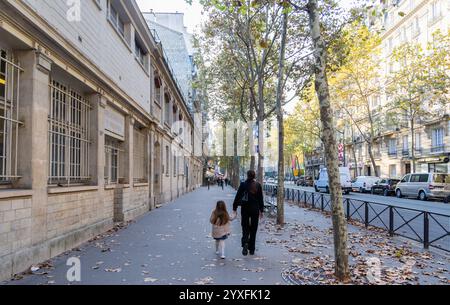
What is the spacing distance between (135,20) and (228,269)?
36.9 ft

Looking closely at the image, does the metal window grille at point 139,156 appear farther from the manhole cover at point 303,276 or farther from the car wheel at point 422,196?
the car wheel at point 422,196

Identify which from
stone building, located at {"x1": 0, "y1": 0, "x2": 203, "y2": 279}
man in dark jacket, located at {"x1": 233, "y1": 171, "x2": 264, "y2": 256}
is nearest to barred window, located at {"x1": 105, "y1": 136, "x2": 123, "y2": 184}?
stone building, located at {"x1": 0, "y1": 0, "x2": 203, "y2": 279}

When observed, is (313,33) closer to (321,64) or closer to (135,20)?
(321,64)

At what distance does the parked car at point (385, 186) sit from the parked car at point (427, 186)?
2.64 metres

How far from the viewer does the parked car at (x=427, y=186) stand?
952 inches

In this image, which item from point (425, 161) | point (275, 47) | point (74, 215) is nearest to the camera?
point (74, 215)

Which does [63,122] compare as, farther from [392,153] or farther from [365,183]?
[392,153]

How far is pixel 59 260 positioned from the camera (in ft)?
22.8

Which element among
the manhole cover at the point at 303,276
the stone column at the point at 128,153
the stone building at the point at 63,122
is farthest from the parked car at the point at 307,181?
the manhole cover at the point at 303,276

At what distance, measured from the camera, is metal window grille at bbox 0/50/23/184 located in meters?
6.20

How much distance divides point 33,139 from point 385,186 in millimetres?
30531

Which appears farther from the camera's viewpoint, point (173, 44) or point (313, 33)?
point (173, 44)

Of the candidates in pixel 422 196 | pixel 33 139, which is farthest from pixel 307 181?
pixel 33 139
